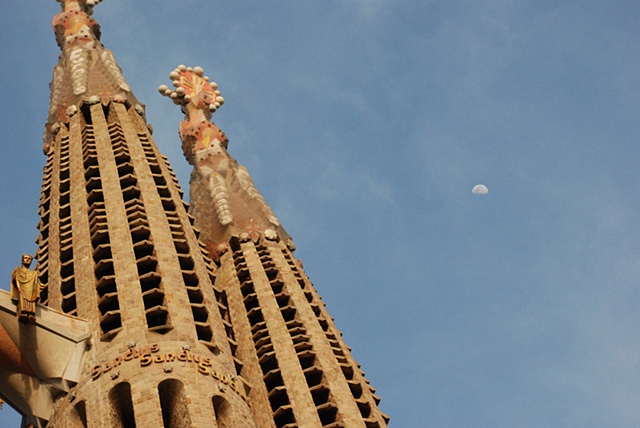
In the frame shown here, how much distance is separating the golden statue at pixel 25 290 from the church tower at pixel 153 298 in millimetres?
89

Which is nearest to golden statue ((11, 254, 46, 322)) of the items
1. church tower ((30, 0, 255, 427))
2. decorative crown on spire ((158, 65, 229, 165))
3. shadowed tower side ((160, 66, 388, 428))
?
church tower ((30, 0, 255, 427))

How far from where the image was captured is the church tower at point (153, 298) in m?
42.1

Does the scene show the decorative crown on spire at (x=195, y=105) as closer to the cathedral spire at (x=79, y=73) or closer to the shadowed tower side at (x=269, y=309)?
the shadowed tower side at (x=269, y=309)

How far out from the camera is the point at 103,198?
174 feet

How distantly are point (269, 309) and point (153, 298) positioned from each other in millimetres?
8841

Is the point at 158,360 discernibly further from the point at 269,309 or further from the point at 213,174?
the point at 213,174

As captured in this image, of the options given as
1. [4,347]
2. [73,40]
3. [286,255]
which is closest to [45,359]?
[4,347]

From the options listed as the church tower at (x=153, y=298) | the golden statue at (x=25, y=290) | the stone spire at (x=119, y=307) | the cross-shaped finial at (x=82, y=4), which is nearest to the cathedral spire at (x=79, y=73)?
the church tower at (x=153, y=298)

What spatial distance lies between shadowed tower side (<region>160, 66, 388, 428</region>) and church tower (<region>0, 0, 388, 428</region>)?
0.07 meters

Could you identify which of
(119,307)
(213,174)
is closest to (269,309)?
(119,307)

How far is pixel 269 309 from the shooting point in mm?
54438

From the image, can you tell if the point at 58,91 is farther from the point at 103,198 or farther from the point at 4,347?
the point at 4,347

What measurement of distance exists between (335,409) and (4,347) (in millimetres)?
11085

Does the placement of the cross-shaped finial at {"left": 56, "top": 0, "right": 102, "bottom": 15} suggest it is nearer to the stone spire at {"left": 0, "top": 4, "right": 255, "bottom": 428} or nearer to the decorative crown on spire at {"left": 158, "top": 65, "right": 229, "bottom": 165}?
the decorative crown on spire at {"left": 158, "top": 65, "right": 229, "bottom": 165}
